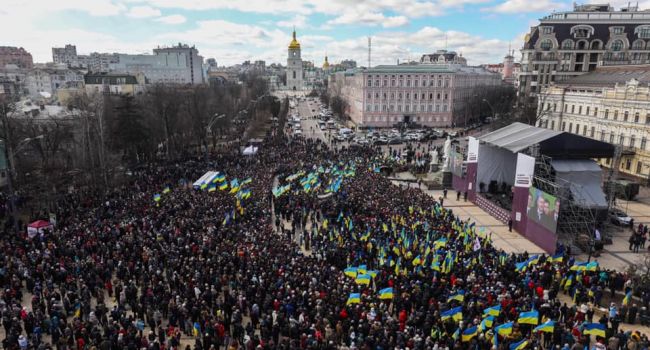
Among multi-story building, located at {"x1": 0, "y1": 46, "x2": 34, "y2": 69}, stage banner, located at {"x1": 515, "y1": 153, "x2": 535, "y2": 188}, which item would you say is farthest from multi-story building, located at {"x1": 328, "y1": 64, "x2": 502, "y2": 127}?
multi-story building, located at {"x1": 0, "y1": 46, "x2": 34, "y2": 69}

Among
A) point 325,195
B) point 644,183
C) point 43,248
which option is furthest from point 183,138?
point 644,183

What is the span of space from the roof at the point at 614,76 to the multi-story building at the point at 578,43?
38.9ft

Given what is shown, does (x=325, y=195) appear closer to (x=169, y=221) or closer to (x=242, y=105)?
(x=169, y=221)

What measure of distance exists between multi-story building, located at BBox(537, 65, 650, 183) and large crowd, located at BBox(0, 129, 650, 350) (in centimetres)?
2142

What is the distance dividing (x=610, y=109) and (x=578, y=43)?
2642 cm

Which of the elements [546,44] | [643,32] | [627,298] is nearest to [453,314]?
[627,298]

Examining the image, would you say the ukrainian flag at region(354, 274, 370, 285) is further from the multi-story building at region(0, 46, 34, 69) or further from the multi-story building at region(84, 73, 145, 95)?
the multi-story building at region(0, 46, 34, 69)

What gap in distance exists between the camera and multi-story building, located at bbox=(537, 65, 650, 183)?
3744 cm

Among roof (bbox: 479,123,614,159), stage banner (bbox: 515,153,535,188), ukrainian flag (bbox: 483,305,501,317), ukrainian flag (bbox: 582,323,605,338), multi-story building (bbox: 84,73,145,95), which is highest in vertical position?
multi-story building (bbox: 84,73,145,95)

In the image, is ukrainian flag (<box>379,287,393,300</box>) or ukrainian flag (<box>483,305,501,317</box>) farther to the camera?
ukrainian flag (<box>379,287,393,300</box>)

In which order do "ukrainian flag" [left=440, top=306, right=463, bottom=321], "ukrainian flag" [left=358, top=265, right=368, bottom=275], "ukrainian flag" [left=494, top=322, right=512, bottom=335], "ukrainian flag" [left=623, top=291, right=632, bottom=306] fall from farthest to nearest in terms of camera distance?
"ukrainian flag" [left=358, top=265, right=368, bottom=275]
"ukrainian flag" [left=623, top=291, right=632, bottom=306]
"ukrainian flag" [left=440, top=306, right=463, bottom=321]
"ukrainian flag" [left=494, top=322, right=512, bottom=335]

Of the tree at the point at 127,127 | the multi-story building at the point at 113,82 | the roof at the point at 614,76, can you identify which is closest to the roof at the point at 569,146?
the roof at the point at 614,76

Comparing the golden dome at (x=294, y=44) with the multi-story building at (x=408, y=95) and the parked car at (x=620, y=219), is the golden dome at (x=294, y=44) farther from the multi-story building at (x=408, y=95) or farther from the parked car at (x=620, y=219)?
the parked car at (x=620, y=219)

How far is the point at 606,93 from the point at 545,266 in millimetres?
33003
